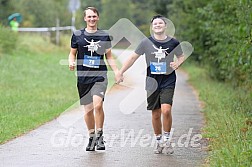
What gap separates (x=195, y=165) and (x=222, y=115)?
15.8ft

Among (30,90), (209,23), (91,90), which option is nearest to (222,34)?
(209,23)

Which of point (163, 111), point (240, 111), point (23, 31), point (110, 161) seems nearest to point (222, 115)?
point (240, 111)

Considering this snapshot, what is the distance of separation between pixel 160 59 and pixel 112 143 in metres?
1.81

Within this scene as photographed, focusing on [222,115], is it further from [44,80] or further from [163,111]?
[44,80]

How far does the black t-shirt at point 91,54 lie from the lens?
10.3 meters

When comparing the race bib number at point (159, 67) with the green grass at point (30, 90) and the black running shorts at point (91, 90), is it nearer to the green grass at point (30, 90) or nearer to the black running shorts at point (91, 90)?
the black running shorts at point (91, 90)

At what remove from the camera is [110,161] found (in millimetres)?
9555

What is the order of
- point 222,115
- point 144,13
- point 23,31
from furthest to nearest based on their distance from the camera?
point 144,13 → point 23,31 → point 222,115

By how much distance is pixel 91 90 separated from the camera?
1044 cm

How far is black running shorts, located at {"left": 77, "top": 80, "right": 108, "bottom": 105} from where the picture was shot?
10.4m

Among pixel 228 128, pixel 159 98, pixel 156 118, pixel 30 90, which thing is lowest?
pixel 228 128

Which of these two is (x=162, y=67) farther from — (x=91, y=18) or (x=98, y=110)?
(x=91, y=18)

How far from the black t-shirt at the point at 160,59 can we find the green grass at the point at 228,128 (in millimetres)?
1271

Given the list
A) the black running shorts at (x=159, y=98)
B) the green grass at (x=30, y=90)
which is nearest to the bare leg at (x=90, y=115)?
the black running shorts at (x=159, y=98)
